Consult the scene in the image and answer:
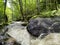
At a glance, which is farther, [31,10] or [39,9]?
[31,10]

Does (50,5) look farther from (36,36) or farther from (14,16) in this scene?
(14,16)

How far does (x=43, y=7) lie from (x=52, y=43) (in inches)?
483

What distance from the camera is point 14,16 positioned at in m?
25.8

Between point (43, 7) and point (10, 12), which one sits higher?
point (43, 7)

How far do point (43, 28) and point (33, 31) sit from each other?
2.26ft

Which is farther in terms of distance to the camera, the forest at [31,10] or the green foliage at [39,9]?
the green foliage at [39,9]

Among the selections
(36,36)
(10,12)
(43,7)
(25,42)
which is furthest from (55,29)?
(10,12)

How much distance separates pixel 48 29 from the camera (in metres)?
8.11

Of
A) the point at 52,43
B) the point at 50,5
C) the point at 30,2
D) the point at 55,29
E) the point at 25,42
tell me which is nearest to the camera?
the point at 52,43

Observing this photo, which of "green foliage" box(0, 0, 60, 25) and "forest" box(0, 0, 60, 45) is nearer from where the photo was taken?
"forest" box(0, 0, 60, 45)

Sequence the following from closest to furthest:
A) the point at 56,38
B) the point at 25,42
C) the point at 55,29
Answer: the point at 56,38 < the point at 25,42 < the point at 55,29

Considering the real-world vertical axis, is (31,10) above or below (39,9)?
below

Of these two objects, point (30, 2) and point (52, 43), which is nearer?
point (52, 43)

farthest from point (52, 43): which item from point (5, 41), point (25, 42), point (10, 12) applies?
point (10, 12)
